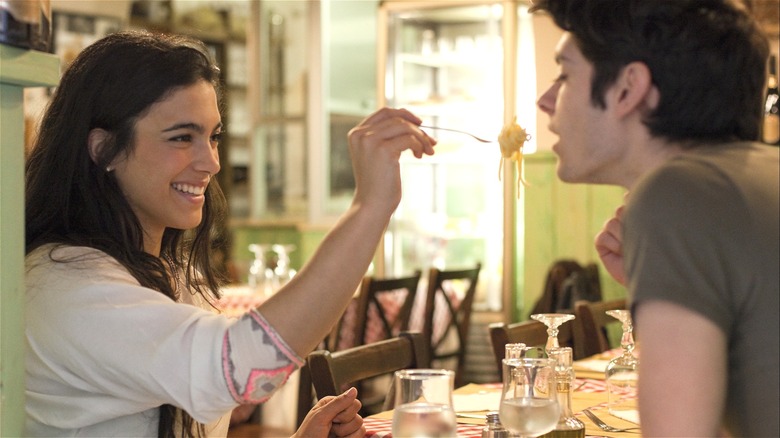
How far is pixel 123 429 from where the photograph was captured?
1552 mm

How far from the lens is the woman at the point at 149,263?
4.46 feet

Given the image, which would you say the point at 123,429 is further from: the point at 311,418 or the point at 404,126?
the point at 404,126

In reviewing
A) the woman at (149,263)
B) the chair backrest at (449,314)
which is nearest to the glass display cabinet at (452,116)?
the chair backrest at (449,314)

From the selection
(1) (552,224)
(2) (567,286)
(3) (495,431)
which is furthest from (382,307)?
(3) (495,431)

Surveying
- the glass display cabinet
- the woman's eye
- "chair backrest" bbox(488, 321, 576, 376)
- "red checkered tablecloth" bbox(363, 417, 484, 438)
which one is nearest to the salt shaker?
"red checkered tablecloth" bbox(363, 417, 484, 438)

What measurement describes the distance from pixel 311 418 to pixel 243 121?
7.92 m

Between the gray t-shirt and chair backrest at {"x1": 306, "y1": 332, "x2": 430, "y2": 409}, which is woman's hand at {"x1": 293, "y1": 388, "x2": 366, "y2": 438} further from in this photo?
the gray t-shirt

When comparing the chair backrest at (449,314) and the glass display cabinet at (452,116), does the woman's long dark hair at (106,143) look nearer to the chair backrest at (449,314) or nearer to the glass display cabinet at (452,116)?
the chair backrest at (449,314)

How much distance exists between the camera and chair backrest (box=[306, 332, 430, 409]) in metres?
2.11

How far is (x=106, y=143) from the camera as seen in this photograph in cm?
173

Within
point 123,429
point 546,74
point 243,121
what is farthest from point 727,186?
point 243,121

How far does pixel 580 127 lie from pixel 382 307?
3388mm

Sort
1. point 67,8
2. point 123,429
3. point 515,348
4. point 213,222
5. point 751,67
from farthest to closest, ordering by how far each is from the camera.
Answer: point 67,8 < point 213,222 < point 515,348 < point 123,429 < point 751,67

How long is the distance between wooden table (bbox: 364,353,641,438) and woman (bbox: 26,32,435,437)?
0.65 feet
